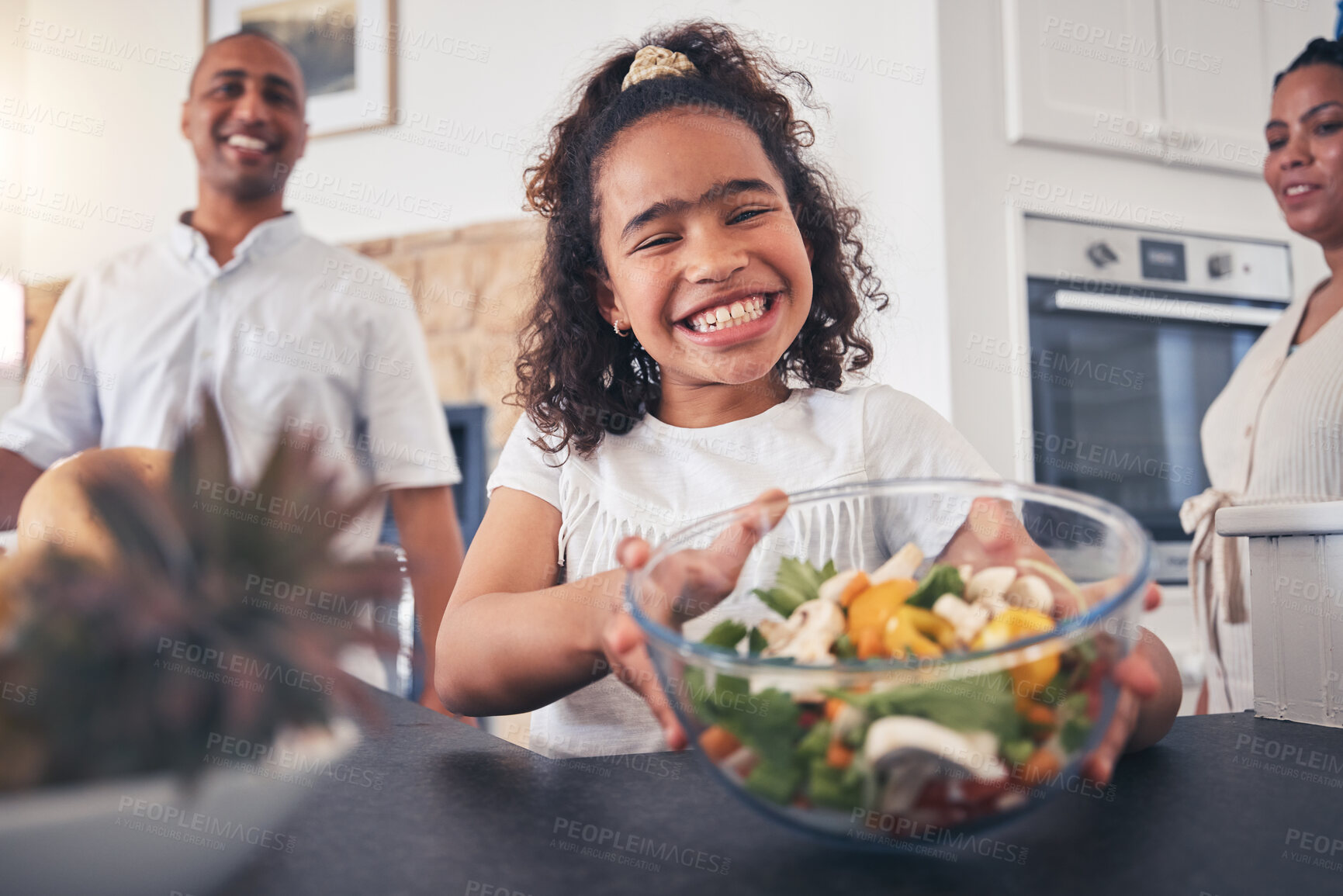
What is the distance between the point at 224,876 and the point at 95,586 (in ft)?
0.46

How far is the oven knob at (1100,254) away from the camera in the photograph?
2084 mm

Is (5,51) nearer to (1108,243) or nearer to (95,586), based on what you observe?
(1108,243)

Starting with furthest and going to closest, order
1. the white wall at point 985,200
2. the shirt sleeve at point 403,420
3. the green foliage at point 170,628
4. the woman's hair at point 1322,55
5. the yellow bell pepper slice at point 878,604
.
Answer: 1. the white wall at point 985,200
2. the shirt sleeve at point 403,420
3. the woman's hair at point 1322,55
4. the yellow bell pepper slice at point 878,604
5. the green foliage at point 170,628

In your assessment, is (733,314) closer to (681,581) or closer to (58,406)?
(681,581)

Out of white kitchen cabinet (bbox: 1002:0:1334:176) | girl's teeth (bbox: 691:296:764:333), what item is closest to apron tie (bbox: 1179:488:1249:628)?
white kitchen cabinet (bbox: 1002:0:1334:176)

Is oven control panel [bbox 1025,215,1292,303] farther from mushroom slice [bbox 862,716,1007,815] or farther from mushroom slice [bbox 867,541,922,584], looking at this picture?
mushroom slice [bbox 862,716,1007,815]

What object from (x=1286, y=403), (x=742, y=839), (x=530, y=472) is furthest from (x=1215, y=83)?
(x=742, y=839)

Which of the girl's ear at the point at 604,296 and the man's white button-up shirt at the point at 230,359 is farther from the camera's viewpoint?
the man's white button-up shirt at the point at 230,359

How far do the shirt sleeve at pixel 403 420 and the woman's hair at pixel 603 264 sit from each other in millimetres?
662

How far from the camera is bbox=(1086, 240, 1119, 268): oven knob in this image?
208cm

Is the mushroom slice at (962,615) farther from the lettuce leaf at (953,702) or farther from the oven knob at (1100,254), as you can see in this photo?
the oven knob at (1100,254)

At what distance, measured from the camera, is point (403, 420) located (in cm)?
185

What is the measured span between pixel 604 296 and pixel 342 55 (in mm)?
2714

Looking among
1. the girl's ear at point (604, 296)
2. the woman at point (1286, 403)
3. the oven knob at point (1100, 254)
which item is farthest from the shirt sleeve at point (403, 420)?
the oven knob at point (1100, 254)
